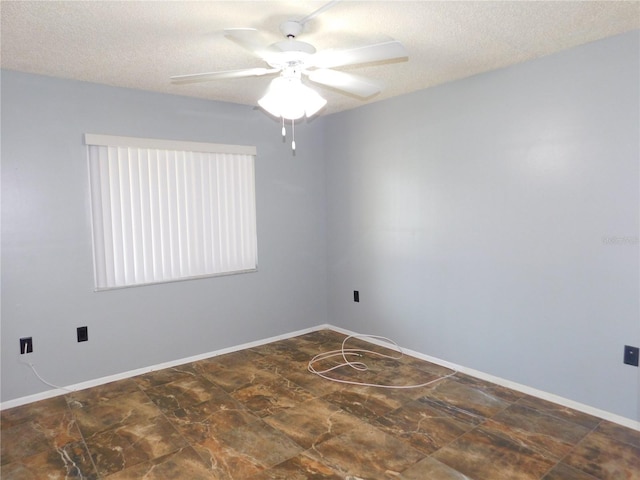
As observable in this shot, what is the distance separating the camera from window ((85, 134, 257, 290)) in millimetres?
3238

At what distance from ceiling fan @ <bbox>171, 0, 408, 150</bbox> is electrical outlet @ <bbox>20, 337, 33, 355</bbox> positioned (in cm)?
214

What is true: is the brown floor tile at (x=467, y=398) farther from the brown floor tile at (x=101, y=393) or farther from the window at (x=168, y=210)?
the brown floor tile at (x=101, y=393)

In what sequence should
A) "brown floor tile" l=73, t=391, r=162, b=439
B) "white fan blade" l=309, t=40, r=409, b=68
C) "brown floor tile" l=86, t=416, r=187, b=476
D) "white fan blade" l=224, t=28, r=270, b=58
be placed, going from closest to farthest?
"white fan blade" l=224, t=28, r=270, b=58, "white fan blade" l=309, t=40, r=409, b=68, "brown floor tile" l=86, t=416, r=187, b=476, "brown floor tile" l=73, t=391, r=162, b=439

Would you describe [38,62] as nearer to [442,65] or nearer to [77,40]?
[77,40]

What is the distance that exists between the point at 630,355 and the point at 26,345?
3948 mm

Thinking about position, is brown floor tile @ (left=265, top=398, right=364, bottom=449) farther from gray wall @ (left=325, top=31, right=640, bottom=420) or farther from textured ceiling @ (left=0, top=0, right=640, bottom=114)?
textured ceiling @ (left=0, top=0, right=640, bottom=114)

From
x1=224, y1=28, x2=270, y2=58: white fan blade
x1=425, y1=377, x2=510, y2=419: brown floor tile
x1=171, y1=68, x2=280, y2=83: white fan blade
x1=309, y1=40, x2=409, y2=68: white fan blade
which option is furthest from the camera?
x1=425, y1=377, x2=510, y2=419: brown floor tile

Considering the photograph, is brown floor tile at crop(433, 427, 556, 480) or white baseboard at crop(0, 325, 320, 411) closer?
brown floor tile at crop(433, 427, 556, 480)

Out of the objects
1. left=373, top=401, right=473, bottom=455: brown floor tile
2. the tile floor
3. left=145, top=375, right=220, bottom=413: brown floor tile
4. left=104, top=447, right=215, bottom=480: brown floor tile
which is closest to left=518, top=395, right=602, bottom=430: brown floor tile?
the tile floor

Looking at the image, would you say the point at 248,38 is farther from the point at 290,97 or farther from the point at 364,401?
the point at 364,401

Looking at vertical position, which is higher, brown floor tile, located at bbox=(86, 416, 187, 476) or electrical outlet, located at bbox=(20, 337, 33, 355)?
electrical outlet, located at bbox=(20, 337, 33, 355)

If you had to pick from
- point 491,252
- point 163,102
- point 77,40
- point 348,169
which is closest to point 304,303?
point 348,169

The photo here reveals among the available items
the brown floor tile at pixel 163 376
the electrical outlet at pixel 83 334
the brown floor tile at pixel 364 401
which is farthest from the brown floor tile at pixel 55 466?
the brown floor tile at pixel 364 401

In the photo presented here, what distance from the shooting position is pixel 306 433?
2498 millimetres
